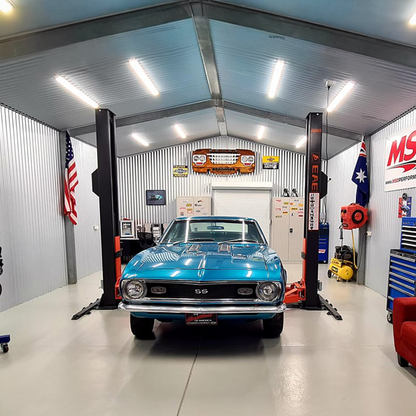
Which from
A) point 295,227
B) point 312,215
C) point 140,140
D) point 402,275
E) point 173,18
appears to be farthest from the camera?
point 295,227

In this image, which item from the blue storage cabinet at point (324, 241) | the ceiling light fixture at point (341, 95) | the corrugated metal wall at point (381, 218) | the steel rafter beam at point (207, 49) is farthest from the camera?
the blue storage cabinet at point (324, 241)

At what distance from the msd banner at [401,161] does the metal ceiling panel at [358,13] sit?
5.43 ft

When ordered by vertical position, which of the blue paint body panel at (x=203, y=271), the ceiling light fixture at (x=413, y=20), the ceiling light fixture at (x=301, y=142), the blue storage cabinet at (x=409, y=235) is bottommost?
the blue paint body panel at (x=203, y=271)

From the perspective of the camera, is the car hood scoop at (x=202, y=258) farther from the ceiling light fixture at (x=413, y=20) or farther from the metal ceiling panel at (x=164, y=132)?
the metal ceiling panel at (x=164, y=132)

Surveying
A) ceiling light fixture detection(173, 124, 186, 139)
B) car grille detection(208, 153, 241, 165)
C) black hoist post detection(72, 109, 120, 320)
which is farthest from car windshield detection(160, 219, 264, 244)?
car grille detection(208, 153, 241, 165)

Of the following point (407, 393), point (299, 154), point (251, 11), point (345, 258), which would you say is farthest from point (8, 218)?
point (299, 154)

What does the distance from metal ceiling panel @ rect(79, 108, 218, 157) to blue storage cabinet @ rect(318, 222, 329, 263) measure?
182 inches

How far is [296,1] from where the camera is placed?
2.72m

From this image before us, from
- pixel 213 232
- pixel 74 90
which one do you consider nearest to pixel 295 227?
pixel 213 232

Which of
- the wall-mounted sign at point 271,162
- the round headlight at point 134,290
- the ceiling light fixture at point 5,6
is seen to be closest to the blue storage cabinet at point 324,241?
the wall-mounted sign at point 271,162

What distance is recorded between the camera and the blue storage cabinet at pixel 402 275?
3.32 m

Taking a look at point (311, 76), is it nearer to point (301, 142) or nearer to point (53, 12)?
point (53, 12)

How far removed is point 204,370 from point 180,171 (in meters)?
7.16

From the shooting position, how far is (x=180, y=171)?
8953 mm
